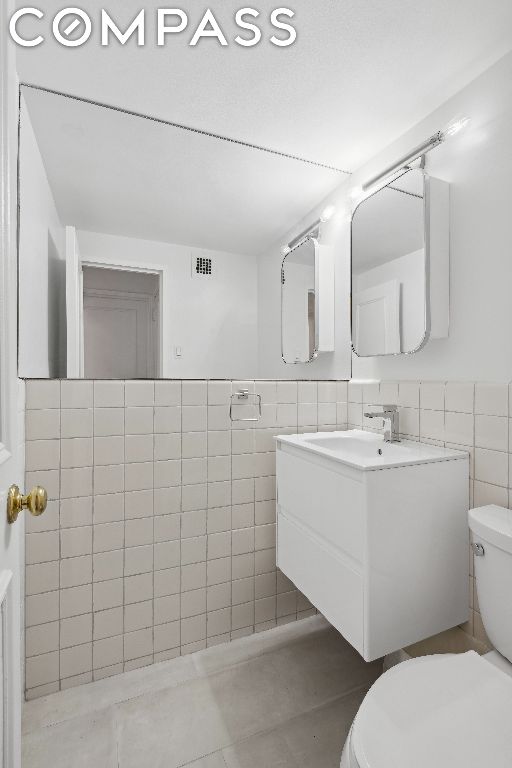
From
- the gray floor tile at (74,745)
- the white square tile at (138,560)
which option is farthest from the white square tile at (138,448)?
the gray floor tile at (74,745)

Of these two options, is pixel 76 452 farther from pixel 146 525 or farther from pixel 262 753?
pixel 262 753

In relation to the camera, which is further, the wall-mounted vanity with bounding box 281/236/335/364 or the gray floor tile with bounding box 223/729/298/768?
the wall-mounted vanity with bounding box 281/236/335/364

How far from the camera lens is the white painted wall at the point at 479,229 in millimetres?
1212

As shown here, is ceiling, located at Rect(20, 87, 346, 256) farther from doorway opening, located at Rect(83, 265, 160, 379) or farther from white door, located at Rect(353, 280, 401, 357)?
white door, located at Rect(353, 280, 401, 357)

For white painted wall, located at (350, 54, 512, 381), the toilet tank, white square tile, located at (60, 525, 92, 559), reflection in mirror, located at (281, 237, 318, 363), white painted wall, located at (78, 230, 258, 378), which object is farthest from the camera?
reflection in mirror, located at (281, 237, 318, 363)

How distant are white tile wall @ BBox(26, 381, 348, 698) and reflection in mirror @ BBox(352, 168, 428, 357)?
43 cm

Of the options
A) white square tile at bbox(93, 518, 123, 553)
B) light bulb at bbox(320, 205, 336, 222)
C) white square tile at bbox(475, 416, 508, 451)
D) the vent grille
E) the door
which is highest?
light bulb at bbox(320, 205, 336, 222)

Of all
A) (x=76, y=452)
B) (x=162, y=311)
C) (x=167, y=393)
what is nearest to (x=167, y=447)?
(x=167, y=393)

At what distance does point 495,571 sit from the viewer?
40.9 inches

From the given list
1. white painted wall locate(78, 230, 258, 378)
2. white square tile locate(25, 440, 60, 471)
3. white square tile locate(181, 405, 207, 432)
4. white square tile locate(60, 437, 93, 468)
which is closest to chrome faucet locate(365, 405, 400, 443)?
white painted wall locate(78, 230, 258, 378)

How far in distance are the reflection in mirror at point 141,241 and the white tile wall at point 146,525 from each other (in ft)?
0.46

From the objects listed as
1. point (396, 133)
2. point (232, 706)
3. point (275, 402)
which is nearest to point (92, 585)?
point (232, 706)

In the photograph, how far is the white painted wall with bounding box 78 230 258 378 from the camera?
1541 millimetres

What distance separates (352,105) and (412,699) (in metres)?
1.83
